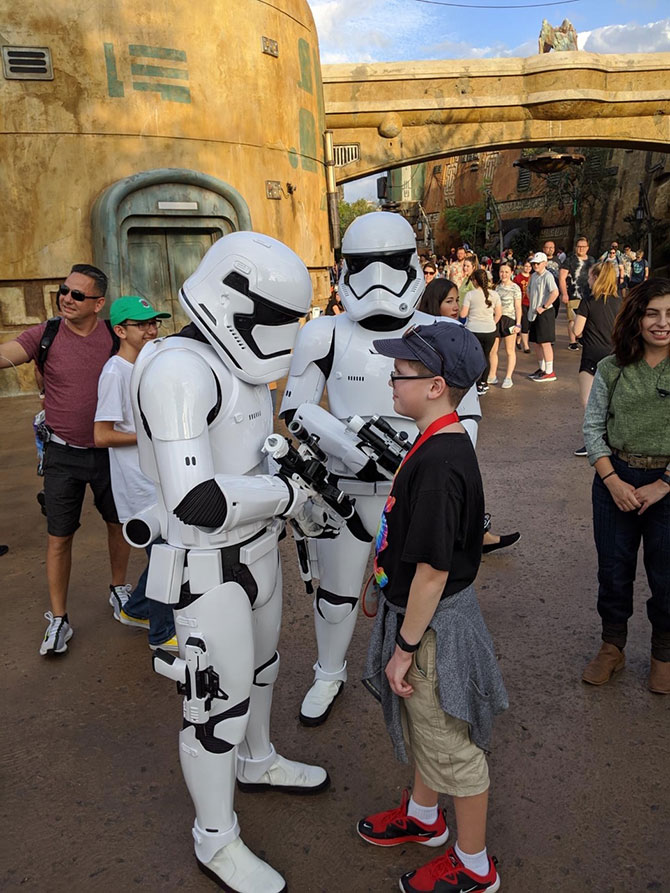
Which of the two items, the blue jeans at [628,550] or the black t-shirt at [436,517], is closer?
the black t-shirt at [436,517]

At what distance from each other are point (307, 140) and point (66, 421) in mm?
9877

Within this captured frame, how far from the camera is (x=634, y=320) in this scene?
2.67 meters

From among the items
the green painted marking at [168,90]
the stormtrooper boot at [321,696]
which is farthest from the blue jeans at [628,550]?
the green painted marking at [168,90]

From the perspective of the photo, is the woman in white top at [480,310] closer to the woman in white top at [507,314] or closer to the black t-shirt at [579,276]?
the woman in white top at [507,314]

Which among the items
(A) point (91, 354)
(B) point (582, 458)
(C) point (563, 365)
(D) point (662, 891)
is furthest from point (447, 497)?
(C) point (563, 365)

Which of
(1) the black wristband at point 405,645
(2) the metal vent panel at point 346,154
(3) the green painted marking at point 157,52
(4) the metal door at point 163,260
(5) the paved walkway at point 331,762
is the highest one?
(3) the green painted marking at point 157,52

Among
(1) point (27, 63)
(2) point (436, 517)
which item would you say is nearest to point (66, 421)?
(2) point (436, 517)

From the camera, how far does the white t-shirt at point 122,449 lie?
10.1ft

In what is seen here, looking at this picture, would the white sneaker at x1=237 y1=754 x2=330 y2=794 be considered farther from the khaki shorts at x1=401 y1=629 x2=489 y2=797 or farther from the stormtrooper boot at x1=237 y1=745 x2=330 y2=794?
the khaki shorts at x1=401 y1=629 x2=489 y2=797

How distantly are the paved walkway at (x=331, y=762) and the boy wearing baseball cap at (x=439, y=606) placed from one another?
0.34 m

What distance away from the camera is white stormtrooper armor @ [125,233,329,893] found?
174 cm

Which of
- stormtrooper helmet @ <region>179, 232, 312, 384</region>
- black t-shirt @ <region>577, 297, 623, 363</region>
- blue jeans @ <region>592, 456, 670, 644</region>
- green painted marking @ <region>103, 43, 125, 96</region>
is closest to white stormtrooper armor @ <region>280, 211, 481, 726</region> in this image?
stormtrooper helmet @ <region>179, 232, 312, 384</region>

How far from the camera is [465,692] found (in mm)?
1757

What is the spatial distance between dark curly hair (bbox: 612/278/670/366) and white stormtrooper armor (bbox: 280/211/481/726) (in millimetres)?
666
